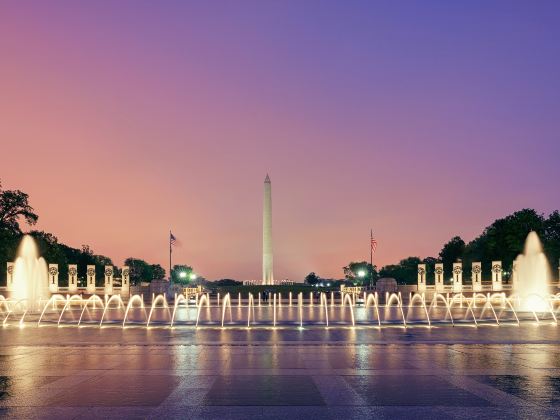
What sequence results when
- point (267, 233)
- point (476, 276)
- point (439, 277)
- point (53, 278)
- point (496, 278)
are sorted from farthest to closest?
point (267, 233) → point (476, 276) → point (439, 277) → point (53, 278) → point (496, 278)

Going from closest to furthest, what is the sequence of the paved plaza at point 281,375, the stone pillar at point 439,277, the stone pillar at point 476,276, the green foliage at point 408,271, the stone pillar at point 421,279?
the paved plaza at point 281,375
the stone pillar at point 421,279
the stone pillar at point 439,277
the stone pillar at point 476,276
the green foliage at point 408,271

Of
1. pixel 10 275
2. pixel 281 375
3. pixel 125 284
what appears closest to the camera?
pixel 281 375

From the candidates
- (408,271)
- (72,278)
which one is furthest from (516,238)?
(408,271)

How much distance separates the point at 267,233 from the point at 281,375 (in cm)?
8241

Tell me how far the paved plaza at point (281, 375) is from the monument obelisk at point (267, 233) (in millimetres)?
70894

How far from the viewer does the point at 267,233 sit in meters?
96.8

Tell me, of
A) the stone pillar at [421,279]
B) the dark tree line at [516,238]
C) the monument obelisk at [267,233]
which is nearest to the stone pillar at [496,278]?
the stone pillar at [421,279]

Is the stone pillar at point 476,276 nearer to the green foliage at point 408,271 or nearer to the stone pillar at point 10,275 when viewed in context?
the stone pillar at point 10,275

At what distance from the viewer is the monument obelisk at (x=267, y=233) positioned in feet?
311

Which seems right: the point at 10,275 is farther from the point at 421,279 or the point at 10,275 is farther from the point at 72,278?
the point at 421,279

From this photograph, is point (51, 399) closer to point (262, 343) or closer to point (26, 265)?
point (262, 343)

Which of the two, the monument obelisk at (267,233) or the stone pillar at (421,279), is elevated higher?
the monument obelisk at (267,233)

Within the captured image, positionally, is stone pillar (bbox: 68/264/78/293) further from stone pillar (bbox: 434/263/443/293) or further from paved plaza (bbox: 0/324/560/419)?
paved plaza (bbox: 0/324/560/419)

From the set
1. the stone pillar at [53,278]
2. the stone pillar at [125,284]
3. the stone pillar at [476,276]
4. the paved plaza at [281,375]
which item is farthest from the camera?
the stone pillar at [476,276]
